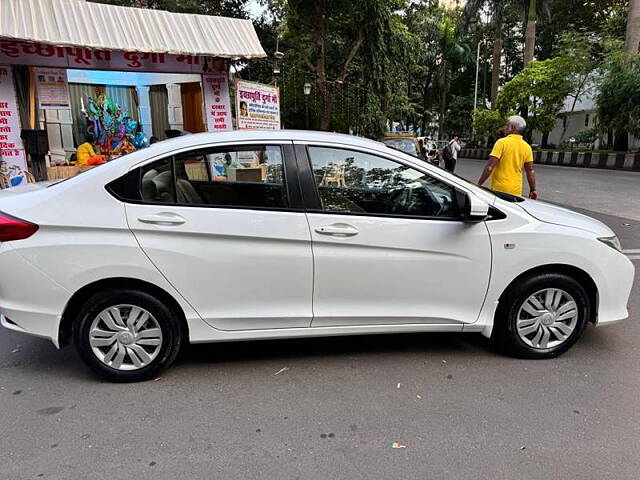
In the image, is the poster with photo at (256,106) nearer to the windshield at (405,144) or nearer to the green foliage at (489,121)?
the windshield at (405,144)

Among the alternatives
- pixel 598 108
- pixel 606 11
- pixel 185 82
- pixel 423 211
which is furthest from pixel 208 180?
pixel 606 11

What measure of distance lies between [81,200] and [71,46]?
5.91m

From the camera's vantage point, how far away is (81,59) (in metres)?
8.39

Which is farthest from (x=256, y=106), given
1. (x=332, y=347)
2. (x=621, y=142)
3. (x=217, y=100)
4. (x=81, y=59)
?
(x=621, y=142)

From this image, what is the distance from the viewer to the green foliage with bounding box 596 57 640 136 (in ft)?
65.1

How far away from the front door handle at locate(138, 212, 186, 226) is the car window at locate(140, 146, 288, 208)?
118mm

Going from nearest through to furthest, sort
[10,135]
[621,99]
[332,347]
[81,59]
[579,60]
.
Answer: [332,347] < [10,135] < [81,59] < [621,99] < [579,60]

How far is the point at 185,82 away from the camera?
11.4 metres

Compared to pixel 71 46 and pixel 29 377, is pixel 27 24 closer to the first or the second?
pixel 71 46

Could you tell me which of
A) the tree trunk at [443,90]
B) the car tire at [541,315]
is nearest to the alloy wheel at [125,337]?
the car tire at [541,315]

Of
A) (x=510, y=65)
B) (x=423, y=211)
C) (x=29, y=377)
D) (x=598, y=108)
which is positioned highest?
(x=510, y=65)

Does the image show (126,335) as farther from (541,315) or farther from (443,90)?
(443,90)

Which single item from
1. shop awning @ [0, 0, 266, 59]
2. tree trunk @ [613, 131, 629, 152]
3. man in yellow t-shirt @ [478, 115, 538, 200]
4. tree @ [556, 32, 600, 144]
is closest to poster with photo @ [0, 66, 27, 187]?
shop awning @ [0, 0, 266, 59]

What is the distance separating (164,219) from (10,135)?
21.6 feet
